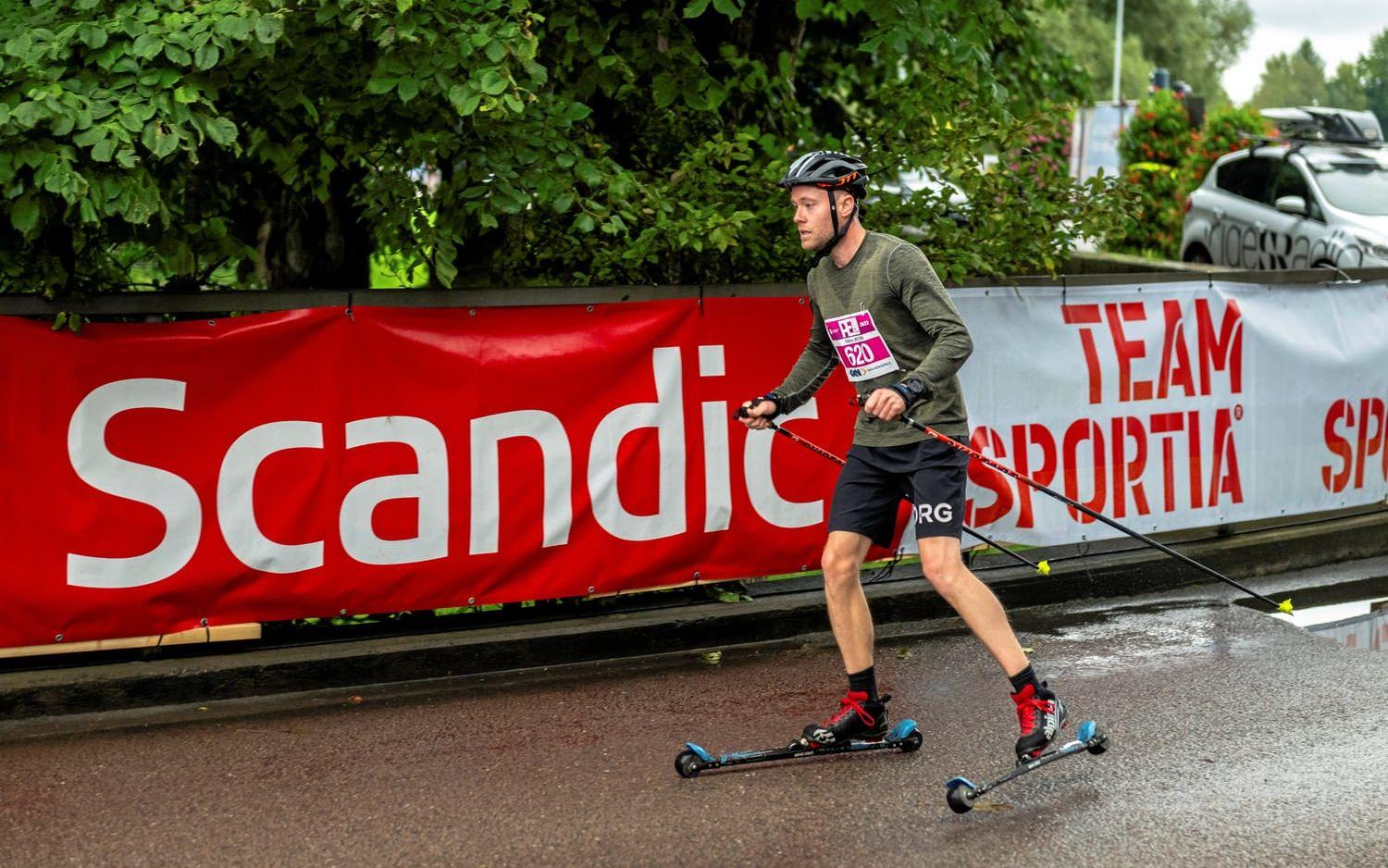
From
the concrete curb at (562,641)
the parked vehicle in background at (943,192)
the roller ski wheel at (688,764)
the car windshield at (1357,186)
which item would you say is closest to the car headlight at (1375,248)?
the car windshield at (1357,186)

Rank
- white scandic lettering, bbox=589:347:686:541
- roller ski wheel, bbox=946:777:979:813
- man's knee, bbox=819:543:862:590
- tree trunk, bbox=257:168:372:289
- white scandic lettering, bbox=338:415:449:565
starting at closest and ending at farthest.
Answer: roller ski wheel, bbox=946:777:979:813 < man's knee, bbox=819:543:862:590 < white scandic lettering, bbox=338:415:449:565 < white scandic lettering, bbox=589:347:686:541 < tree trunk, bbox=257:168:372:289

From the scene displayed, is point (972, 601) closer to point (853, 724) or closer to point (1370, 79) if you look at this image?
point (853, 724)

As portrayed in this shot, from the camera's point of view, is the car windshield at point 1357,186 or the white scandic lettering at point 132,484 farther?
the car windshield at point 1357,186

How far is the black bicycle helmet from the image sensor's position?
5.65 metres

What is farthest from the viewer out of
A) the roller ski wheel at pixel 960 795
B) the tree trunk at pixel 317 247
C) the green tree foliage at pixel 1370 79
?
the green tree foliage at pixel 1370 79

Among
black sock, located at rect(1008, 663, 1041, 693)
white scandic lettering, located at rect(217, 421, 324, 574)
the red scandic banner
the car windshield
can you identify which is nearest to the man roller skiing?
black sock, located at rect(1008, 663, 1041, 693)

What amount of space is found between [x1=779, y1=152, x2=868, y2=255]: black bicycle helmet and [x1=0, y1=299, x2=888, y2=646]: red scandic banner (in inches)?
73.8

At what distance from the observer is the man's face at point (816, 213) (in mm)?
5684

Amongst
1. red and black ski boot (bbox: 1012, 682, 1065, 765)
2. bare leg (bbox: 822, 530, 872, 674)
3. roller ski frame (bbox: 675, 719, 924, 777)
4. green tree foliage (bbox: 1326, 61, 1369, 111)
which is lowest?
roller ski frame (bbox: 675, 719, 924, 777)

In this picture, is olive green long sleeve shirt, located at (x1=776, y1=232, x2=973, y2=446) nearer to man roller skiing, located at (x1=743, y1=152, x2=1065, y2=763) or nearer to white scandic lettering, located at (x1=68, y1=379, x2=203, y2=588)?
man roller skiing, located at (x1=743, y1=152, x2=1065, y2=763)

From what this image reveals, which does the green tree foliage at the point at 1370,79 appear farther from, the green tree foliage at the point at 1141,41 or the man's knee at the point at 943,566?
the man's knee at the point at 943,566

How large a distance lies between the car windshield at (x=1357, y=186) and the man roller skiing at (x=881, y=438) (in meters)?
11.3

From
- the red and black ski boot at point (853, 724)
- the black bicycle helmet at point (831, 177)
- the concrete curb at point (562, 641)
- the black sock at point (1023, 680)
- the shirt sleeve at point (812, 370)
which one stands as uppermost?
the black bicycle helmet at point (831, 177)

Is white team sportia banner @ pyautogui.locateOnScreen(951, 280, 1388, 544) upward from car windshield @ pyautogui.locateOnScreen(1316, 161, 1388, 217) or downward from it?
downward
